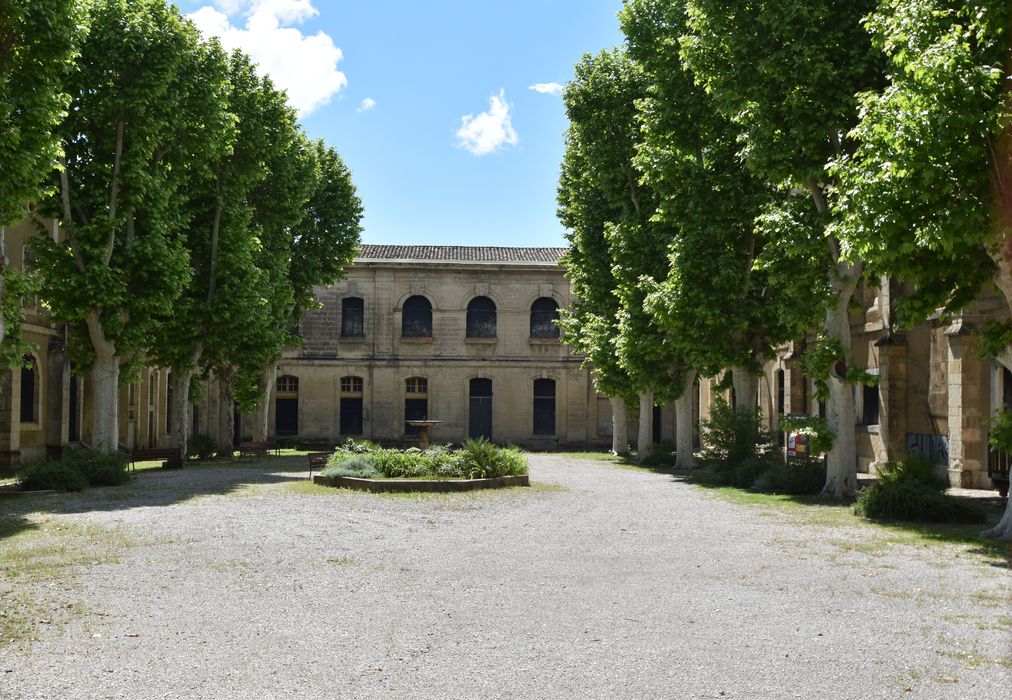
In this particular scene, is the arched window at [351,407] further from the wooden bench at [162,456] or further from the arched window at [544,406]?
the wooden bench at [162,456]

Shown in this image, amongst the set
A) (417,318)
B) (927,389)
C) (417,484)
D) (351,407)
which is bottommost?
(417,484)

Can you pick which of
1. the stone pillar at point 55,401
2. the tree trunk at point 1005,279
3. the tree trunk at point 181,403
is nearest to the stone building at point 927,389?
the tree trunk at point 1005,279

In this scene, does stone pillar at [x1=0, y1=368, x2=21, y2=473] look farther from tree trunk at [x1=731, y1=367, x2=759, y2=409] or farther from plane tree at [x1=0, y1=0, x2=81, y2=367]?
tree trunk at [x1=731, y1=367, x2=759, y2=409]

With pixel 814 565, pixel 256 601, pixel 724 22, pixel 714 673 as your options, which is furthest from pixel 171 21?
pixel 714 673

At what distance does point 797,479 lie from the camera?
18.0m

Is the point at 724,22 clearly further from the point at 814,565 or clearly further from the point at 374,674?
the point at 374,674

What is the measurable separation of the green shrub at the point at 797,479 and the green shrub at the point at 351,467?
803cm

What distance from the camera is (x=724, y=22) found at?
16.4m

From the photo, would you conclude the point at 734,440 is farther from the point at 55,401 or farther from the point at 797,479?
the point at 55,401

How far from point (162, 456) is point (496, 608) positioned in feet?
59.6

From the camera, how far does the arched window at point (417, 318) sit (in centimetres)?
4456

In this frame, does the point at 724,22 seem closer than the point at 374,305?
Yes

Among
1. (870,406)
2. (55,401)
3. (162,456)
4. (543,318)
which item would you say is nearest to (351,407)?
(543,318)

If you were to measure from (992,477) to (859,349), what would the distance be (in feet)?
22.1
